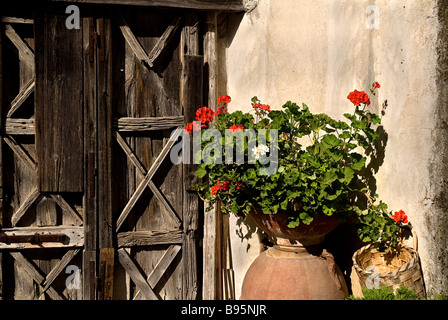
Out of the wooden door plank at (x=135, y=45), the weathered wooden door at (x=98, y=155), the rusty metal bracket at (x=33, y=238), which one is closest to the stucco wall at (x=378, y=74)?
the weathered wooden door at (x=98, y=155)

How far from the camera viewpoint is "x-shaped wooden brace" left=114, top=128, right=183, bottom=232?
162 inches

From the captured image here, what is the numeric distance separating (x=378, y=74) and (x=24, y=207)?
2912 mm

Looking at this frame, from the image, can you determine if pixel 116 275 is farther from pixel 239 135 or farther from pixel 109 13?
pixel 109 13

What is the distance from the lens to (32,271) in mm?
4062

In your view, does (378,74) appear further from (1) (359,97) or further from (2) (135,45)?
(2) (135,45)

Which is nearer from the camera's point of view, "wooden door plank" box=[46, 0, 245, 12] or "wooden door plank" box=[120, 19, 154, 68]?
"wooden door plank" box=[46, 0, 245, 12]

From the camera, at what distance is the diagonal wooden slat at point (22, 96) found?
13.0 ft

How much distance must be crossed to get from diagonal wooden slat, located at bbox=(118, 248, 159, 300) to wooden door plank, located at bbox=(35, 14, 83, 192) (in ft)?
2.18

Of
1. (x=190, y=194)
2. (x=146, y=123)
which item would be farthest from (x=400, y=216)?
(x=146, y=123)

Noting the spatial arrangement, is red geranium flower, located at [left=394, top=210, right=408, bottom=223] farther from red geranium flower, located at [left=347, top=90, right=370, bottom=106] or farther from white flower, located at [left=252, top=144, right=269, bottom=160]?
white flower, located at [left=252, top=144, right=269, bottom=160]

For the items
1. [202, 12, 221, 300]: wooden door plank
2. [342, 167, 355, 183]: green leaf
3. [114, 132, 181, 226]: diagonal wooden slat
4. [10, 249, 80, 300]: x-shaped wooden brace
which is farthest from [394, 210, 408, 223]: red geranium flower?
[10, 249, 80, 300]: x-shaped wooden brace

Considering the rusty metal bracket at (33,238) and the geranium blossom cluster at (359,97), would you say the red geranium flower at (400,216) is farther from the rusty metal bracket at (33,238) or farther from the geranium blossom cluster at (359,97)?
the rusty metal bracket at (33,238)

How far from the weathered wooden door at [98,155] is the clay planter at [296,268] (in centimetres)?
90

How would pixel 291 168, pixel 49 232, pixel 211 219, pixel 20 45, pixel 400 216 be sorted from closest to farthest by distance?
pixel 400 216, pixel 291 168, pixel 20 45, pixel 49 232, pixel 211 219
